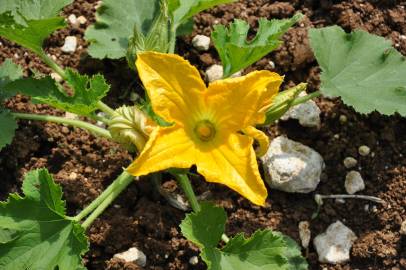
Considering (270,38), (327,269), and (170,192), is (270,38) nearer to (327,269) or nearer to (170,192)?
(170,192)

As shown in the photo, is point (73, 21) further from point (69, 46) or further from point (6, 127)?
point (6, 127)

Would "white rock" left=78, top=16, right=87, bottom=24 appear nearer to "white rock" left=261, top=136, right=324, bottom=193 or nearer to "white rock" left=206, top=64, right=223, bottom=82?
"white rock" left=206, top=64, right=223, bottom=82

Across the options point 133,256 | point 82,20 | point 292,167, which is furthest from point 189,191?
point 82,20

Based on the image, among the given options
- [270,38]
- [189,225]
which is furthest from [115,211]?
[270,38]

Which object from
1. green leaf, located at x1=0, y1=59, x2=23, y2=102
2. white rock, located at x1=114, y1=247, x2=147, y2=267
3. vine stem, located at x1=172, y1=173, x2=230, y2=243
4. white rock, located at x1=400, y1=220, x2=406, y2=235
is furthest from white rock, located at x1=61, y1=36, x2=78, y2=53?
white rock, located at x1=400, y1=220, x2=406, y2=235

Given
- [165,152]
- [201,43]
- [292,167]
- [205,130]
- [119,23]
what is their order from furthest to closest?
1. [201,43]
2. [119,23]
3. [292,167]
4. [205,130]
5. [165,152]

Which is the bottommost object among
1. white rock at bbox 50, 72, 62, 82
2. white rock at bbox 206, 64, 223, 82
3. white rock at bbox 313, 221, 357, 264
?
white rock at bbox 313, 221, 357, 264

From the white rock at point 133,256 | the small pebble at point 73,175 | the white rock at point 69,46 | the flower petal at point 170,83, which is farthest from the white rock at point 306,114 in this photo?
the white rock at point 69,46
